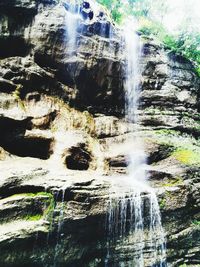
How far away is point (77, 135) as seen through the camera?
34.7 feet

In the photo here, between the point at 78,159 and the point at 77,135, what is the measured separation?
1.03 metres

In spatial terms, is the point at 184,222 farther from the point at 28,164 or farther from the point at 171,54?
the point at 171,54

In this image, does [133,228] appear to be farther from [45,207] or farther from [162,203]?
[45,207]

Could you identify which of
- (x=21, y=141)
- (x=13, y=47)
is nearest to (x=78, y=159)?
(x=21, y=141)

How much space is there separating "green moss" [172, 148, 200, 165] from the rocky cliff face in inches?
1.3

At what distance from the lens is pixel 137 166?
399 inches

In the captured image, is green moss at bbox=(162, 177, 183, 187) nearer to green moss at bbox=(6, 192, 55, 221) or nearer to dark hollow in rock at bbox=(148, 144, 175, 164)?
dark hollow in rock at bbox=(148, 144, 175, 164)

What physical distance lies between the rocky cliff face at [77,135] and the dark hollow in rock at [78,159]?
3 centimetres

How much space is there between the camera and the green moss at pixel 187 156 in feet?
31.4

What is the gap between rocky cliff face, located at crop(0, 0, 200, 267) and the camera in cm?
738

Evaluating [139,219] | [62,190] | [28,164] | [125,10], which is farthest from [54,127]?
[125,10]

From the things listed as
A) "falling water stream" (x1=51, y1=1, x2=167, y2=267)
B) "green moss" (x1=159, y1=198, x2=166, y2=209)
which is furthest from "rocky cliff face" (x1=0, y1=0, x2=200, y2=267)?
"falling water stream" (x1=51, y1=1, x2=167, y2=267)

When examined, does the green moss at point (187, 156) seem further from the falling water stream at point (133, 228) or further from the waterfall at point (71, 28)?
the waterfall at point (71, 28)

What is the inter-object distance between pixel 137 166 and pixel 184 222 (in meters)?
2.34
